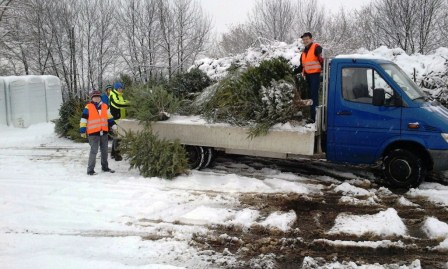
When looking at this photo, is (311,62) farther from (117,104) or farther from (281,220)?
(117,104)

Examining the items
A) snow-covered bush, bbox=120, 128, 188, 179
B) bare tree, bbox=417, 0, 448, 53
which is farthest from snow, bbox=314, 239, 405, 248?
bare tree, bbox=417, 0, 448, 53

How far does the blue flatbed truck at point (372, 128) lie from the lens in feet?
22.0

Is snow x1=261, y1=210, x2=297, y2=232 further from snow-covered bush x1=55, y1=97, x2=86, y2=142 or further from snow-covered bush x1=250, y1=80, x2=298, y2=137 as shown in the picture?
snow-covered bush x1=55, y1=97, x2=86, y2=142

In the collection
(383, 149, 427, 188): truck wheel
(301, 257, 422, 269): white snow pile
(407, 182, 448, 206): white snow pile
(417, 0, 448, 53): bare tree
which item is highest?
(417, 0, 448, 53): bare tree

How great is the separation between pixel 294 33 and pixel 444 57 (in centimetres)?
2562

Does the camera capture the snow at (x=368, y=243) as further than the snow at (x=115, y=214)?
Yes

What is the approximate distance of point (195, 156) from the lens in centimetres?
853

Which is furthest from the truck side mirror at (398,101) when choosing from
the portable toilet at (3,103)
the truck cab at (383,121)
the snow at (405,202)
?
the portable toilet at (3,103)

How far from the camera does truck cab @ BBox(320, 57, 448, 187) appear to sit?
22.0 ft

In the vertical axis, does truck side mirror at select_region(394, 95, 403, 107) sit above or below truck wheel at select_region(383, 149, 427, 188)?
above

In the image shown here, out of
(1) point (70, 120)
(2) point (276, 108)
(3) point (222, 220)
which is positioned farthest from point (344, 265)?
(1) point (70, 120)

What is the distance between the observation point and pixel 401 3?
88.6 feet

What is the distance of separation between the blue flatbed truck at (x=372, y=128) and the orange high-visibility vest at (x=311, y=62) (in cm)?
38

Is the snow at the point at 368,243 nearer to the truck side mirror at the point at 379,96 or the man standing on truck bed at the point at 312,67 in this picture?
the truck side mirror at the point at 379,96
